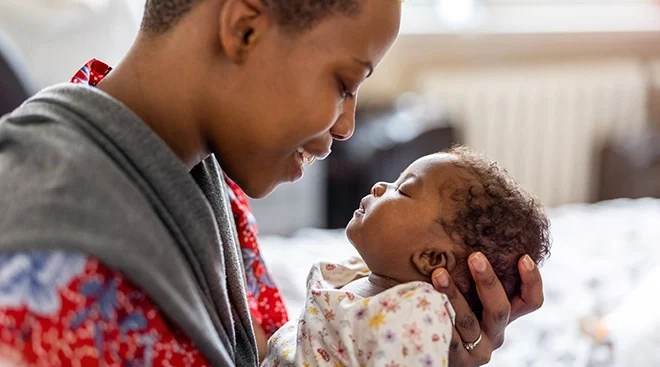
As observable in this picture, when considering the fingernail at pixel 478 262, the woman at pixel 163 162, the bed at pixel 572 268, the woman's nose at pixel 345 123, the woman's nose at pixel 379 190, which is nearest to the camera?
the woman at pixel 163 162

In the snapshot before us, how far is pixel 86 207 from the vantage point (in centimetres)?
76

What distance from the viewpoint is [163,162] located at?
873 mm

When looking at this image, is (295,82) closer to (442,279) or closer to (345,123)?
(345,123)

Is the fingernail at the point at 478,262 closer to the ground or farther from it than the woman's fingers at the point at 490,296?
farther from it

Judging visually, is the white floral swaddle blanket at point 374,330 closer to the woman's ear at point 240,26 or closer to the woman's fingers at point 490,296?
the woman's fingers at point 490,296

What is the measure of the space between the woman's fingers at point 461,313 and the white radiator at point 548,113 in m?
2.35

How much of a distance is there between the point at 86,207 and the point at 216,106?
0.77 feet

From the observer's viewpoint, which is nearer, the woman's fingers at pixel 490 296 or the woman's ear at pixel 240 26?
the woman's ear at pixel 240 26

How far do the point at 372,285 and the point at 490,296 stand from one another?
18cm

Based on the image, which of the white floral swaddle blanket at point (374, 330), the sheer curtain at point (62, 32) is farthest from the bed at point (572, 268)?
the sheer curtain at point (62, 32)

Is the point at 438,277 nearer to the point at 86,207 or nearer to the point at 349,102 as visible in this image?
the point at 349,102

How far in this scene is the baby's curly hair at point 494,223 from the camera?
1.17m

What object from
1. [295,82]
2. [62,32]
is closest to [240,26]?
[295,82]

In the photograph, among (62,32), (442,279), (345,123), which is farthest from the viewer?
(62,32)
